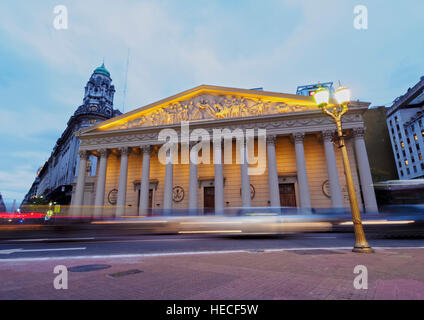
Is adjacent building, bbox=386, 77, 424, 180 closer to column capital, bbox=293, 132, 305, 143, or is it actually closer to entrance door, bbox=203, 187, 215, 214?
column capital, bbox=293, 132, 305, 143

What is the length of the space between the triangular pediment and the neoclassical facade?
0.11 m

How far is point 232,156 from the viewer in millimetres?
25984

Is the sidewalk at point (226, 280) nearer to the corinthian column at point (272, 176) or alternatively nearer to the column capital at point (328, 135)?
the corinthian column at point (272, 176)

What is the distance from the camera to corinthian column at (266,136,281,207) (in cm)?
2120

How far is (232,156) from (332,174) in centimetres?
1081

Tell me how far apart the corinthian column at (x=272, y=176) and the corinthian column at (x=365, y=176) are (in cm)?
787

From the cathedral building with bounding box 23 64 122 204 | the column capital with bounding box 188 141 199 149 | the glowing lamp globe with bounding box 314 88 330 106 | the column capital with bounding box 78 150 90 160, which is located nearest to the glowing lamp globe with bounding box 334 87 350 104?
the glowing lamp globe with bounding box 314 88 330 106

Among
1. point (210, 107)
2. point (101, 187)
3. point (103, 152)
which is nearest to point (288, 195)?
point (210, 107)

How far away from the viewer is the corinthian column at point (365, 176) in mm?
19638

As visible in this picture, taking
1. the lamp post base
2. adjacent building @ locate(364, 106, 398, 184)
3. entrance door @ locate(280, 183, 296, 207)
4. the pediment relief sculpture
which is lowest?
the lamp post base

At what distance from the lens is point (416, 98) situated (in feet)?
178

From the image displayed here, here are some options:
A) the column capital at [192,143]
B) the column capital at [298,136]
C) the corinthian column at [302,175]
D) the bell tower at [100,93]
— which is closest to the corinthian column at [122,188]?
the column capital at [192,143]

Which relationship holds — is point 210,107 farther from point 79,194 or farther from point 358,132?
point 79,194
